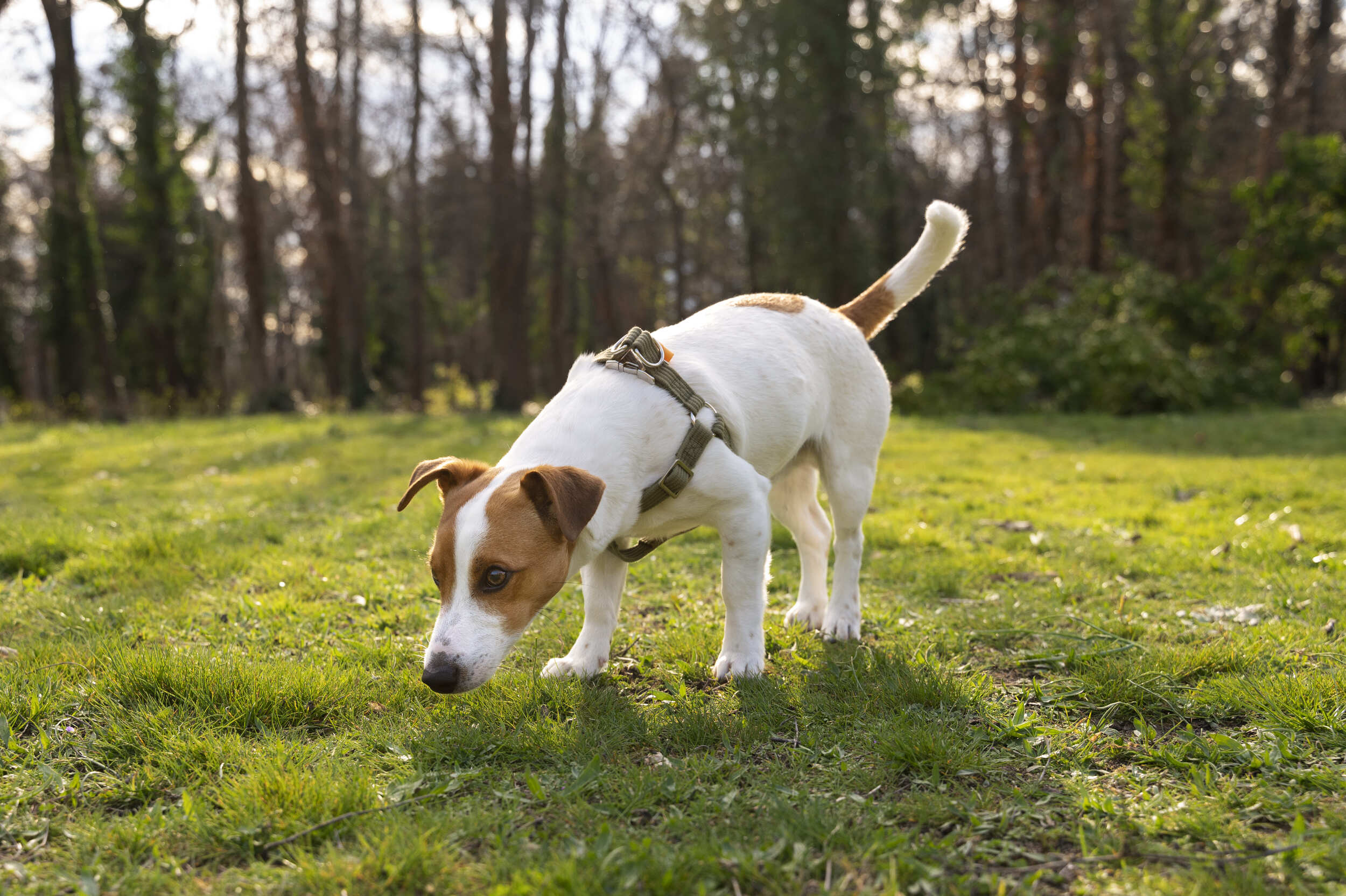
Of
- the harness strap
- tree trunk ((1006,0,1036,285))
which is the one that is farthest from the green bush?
the harness strap

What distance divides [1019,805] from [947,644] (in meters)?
1.54

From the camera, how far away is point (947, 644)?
4.11 meters

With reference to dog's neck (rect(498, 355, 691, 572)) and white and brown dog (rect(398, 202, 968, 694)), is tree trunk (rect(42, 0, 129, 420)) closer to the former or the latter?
white and brown dog (rect(398, 202, 968, 694))

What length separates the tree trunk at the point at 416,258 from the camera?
23828 millimetres

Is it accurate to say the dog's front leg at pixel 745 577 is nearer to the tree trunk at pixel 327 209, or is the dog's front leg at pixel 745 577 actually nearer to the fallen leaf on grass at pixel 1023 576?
the fallen leaf on grass at pixel 1023 576

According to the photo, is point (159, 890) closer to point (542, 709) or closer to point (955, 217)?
point (542, 709)

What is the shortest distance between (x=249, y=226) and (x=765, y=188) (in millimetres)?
11157

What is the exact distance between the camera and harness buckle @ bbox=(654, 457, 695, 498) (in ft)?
11.3

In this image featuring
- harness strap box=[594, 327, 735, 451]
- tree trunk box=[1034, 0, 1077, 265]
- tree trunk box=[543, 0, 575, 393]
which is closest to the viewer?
harness strap box=[594, 327, 735, 451]

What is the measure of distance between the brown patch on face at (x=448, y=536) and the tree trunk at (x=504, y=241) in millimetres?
14757

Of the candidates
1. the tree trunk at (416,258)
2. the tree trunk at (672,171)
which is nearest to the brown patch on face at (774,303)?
the tree trunk at (672,171)

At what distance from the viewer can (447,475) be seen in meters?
3.30

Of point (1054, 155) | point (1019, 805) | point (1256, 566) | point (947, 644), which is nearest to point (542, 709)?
point (1019, 805)

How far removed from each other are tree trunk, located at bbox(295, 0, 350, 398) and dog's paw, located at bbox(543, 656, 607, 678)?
1894 cm
